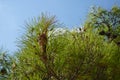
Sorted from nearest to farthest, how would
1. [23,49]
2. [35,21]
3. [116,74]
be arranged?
[35,21], [23,49], [116,74]

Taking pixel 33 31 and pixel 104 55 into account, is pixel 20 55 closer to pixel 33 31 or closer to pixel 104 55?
pixel 33 31

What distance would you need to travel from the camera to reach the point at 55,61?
142 inches

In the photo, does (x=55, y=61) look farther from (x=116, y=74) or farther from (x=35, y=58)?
(x=116, y=74)

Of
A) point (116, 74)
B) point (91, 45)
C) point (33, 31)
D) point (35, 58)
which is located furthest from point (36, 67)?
point (116, 74)

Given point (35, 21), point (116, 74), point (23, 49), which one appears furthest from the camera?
point (116, 74)

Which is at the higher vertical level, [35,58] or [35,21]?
[35,21]

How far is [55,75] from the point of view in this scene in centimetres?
350

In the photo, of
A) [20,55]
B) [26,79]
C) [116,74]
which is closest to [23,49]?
[20,55]

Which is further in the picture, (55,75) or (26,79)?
(26,79)

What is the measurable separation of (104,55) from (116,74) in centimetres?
61

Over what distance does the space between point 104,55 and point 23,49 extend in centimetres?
88

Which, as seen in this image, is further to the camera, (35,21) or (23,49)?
(23,49)

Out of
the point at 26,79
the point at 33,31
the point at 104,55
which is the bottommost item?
the point at 26,79

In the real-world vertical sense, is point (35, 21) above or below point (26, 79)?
above
